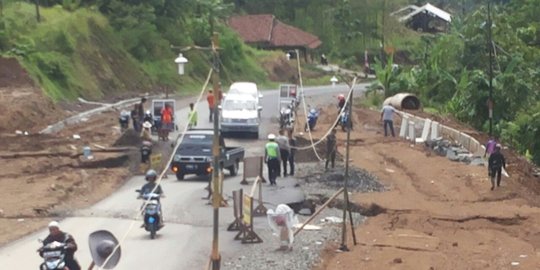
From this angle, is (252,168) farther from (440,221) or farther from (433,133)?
(433,133)

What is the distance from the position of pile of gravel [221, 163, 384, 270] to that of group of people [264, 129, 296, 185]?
3.39 ft

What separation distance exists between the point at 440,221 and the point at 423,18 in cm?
9652

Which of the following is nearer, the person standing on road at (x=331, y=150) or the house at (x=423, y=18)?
the person standing on road at (x=331, y=150)

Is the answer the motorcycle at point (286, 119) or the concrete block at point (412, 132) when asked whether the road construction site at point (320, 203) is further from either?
the motorcycle at point (286, 119)

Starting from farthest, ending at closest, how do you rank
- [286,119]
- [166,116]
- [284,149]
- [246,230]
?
[286,119]
[166,116]
[284,149]
[246,230]

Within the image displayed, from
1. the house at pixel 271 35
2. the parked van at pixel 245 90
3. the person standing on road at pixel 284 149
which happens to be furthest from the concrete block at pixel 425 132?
the house at pixel 271 35

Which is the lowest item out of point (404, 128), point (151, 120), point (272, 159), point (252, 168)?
point (404, 128)

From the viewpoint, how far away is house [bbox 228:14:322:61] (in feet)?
346

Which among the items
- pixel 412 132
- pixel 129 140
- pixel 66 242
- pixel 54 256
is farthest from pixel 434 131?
pixel 54 256

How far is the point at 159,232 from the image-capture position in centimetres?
2480

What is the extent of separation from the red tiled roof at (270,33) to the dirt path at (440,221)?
65.4 meters

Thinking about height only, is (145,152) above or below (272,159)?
below

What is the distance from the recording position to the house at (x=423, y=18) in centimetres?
11938

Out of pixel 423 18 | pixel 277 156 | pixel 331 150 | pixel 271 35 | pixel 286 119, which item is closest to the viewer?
pixel 277 156
